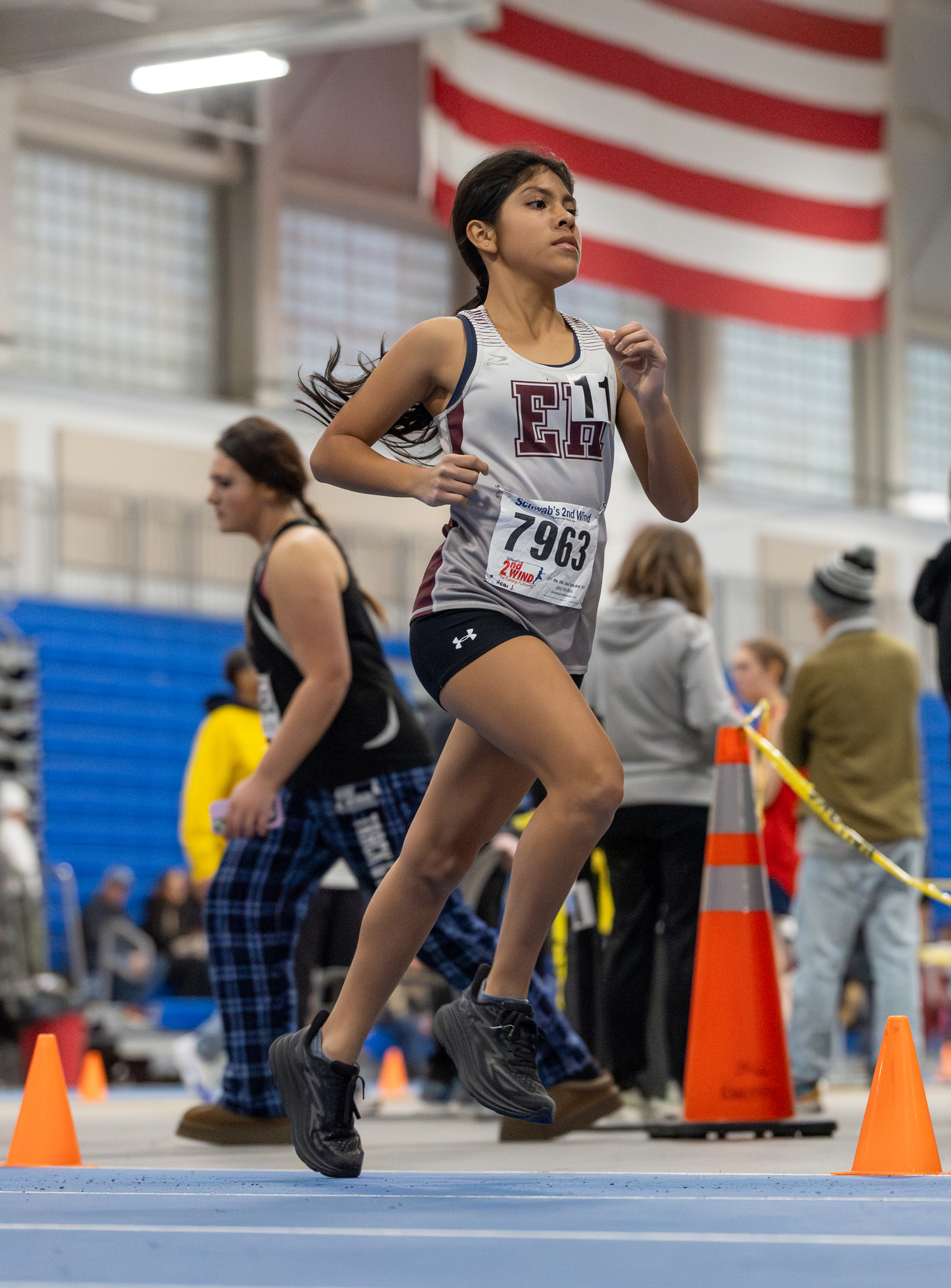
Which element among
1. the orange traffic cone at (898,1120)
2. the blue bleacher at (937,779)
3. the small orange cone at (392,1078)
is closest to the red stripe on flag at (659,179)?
the blue bleacher at (937,779)

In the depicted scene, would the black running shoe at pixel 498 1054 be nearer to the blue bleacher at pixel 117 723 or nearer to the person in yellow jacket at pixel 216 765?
the person in yellow jacket at pixel 216 765

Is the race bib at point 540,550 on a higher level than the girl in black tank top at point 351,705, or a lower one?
higher

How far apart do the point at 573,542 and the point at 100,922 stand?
35.6 ft

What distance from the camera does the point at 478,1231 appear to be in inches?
101

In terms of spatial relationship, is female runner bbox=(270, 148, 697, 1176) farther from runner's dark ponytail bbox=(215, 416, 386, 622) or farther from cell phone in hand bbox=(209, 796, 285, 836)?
runner's dark ponytail bbox=(215, 416, 386, 622)

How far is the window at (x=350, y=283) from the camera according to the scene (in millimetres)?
19094

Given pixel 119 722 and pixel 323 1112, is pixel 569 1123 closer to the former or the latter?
pixel 323 1112

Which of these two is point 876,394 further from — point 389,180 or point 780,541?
point 389,180

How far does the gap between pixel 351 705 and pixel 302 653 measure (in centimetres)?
16

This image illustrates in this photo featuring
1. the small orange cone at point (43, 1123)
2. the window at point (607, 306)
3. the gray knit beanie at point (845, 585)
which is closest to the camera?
the small orange cone at point (43, 1123)

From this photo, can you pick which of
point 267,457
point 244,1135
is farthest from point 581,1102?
point 267,457

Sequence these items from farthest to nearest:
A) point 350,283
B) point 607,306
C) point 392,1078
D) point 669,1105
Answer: point 607,306 → point 350,283 → point 392,1078 → point 669,1105

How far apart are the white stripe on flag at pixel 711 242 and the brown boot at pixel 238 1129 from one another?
38.5 ft

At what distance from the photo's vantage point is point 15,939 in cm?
1049
